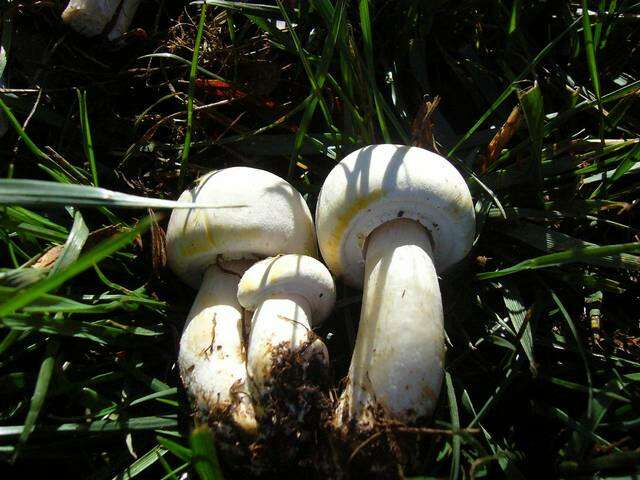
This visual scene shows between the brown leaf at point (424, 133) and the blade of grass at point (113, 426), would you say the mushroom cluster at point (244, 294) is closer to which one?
the blade of grass at point (113, 426)

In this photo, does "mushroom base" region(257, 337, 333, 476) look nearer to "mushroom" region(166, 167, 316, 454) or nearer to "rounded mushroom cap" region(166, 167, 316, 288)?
"mushroom" region(166, 167, 316, 454)

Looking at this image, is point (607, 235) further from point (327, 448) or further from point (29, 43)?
point (29, 43)

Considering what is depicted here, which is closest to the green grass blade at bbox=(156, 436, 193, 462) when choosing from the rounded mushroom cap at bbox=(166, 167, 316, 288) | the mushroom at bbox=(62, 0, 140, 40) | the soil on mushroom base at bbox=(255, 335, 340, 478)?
the soil on mushroom base at bbox=(255, 335, 340, 478)

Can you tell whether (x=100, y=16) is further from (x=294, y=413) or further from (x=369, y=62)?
(x=294, y=413)

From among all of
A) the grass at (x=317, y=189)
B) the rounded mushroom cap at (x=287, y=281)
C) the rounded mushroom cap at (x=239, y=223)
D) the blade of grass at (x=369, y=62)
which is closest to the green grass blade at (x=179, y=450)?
the grass at (x=317, y=189)

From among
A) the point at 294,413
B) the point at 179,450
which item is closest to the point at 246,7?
the point at 294,413
